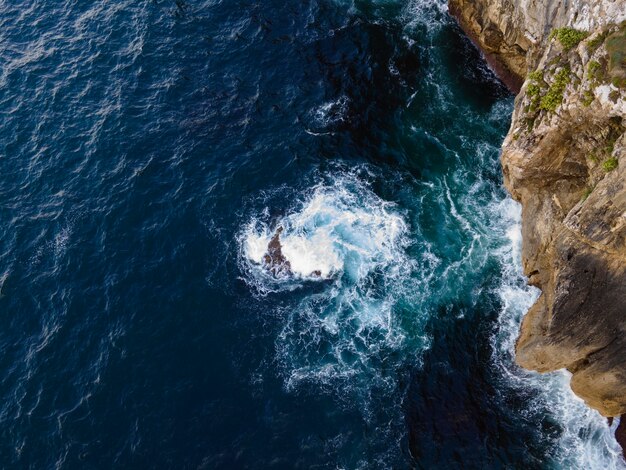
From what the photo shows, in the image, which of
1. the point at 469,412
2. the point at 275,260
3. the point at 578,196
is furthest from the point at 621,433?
the point at 275,260

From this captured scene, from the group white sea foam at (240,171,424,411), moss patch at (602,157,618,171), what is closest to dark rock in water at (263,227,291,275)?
white sea foam at (240,171,424,411)

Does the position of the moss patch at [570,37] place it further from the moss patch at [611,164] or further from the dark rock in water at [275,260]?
the dark rock in water at [275,260]

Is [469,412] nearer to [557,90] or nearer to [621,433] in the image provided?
[621,433]

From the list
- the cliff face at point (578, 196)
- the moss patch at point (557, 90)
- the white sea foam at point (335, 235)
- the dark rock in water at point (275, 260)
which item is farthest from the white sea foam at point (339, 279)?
the moss patch at point (557, 90)

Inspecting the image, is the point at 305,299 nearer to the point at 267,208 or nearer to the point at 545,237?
the point at 267,208

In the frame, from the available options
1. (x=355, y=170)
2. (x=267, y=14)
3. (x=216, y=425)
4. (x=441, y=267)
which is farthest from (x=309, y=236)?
(x=267, y=14)

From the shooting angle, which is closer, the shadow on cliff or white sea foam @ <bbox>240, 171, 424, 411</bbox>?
the shadow on cliff

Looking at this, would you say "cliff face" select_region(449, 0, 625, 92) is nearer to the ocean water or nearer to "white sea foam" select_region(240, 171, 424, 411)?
the ocean water
